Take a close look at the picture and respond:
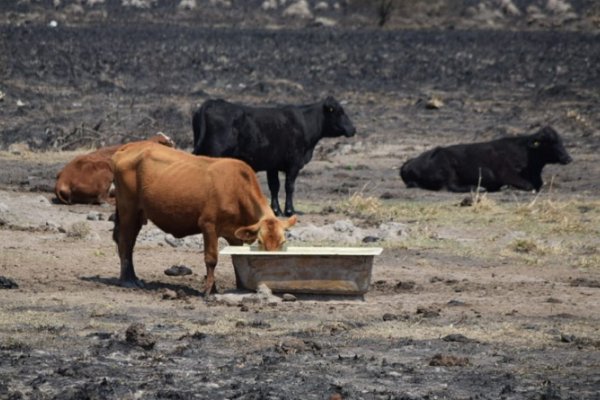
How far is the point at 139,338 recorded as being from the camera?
9.76 m

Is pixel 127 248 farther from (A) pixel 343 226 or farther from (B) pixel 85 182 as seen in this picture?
(B) pixel 85 182

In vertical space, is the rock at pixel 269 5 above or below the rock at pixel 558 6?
below

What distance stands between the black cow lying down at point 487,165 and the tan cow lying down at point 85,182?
4.43m

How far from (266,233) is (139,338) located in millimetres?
2343

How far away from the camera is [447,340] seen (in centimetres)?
1022

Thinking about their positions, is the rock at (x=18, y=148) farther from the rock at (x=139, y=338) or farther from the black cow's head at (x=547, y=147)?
the rock at (x=139, y=338)

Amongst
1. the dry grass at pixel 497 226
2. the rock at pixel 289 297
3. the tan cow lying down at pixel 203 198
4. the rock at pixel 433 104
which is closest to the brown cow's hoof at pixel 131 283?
the tan cow lying down at pixel 203 198

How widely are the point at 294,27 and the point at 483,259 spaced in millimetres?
39354

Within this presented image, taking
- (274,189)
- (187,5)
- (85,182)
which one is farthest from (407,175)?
(187,5)

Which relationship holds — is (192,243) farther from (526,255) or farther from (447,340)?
(447,340)

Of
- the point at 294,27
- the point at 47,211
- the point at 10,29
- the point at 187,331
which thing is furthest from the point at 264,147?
the point at 294,27

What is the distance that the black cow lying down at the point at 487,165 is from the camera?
21156 mm

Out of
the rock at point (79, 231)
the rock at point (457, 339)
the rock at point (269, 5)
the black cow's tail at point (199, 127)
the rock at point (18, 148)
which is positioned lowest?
the rock at point (269, 5)

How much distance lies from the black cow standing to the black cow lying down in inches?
84.3
